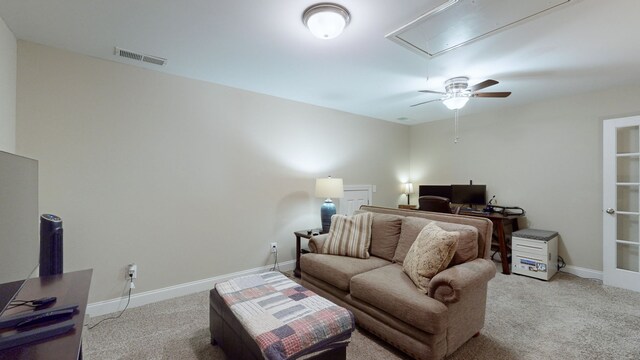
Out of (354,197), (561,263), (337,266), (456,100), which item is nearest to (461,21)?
(456,100)

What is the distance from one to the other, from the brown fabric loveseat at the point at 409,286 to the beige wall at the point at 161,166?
3.65ft

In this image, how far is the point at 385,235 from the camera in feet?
9.25

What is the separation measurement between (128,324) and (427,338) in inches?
100

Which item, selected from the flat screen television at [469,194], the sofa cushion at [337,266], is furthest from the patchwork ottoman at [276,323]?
the flat screen television at [469,194]

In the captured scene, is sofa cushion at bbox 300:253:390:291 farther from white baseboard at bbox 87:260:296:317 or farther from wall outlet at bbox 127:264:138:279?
wall outlet at bbox 127:264:138:279

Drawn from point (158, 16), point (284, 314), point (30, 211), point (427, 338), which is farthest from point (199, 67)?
point (427, 338)

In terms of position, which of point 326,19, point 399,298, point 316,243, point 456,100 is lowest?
point 399,298

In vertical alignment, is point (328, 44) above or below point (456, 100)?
above

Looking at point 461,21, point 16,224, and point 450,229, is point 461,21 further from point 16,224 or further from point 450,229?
point 16,224

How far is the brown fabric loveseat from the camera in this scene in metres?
1.77

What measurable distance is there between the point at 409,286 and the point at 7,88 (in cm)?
348

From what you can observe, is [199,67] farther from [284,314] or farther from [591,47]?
[591,47]

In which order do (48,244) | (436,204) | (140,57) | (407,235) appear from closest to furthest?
(48,244) < (140,57) < (407,235) < (436,204)

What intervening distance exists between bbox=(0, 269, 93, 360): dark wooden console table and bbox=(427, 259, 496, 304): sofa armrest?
194 cm
